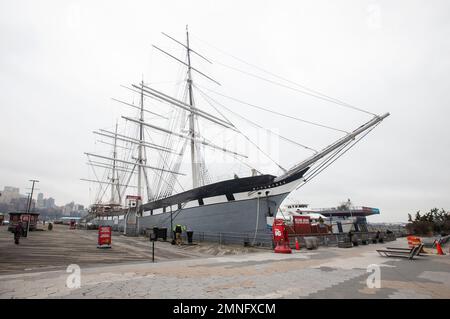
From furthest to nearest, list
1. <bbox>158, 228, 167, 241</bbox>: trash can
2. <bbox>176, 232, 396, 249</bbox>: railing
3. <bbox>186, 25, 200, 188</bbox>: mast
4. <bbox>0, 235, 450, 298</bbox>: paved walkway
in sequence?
<bbox>186, 25, 200, 188</bbox>: mast, <bbox>158, 228, 167, 241</bbox>: trash can, <bbox>176, 232, 396, 249</bbox>: railing, <bbox>0, 235, 450, 298</bbox>: paved walkway

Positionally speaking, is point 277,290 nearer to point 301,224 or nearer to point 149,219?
point 301,224

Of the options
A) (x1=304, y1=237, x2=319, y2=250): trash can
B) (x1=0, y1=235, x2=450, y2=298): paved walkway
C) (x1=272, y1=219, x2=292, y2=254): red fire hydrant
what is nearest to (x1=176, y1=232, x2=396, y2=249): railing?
(x1=304, y1=237, x2=319, y2=250): trash can

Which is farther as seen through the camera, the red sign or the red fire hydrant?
the red sign

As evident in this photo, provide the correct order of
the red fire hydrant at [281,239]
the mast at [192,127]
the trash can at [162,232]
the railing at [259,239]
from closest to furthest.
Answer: the red fire hydrant at [281,239] < the railing at [259,239] < the trash can at [162,232] < the mast at [192,127]

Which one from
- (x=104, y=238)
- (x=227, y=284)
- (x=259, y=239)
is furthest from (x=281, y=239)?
(x=104, y=238)

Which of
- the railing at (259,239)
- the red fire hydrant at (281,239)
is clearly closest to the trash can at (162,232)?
the railing at (259,239)

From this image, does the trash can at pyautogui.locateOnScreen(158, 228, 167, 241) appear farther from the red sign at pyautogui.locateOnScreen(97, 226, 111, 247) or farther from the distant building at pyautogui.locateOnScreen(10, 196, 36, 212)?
the distant building at pyautogui.locateOnScreen(10, 196, 36, 212)

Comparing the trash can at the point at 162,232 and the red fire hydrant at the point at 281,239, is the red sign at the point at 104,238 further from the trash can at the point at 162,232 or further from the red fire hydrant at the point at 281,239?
the red fire hydrant at the point at 281,239

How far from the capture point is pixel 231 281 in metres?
6.51

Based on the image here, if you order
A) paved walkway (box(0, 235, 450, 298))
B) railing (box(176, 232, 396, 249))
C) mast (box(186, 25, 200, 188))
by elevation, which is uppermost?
mast (box(186, 25, 200, 188))

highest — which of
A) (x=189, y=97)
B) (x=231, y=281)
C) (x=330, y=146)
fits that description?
(x=189, y=97)

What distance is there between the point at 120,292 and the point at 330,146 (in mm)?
17469
